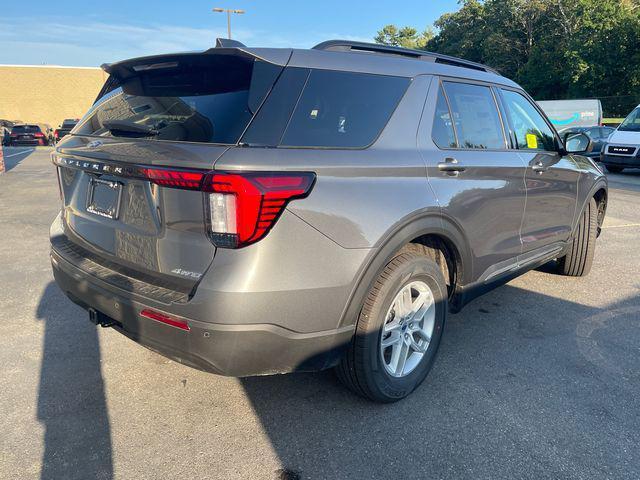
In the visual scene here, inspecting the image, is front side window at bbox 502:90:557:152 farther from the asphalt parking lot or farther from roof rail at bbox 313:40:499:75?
the asphalt parking lot

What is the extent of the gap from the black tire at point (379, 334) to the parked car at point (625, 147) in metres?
14.4

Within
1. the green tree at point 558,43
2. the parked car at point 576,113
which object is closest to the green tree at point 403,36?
the green tree at point 558,43

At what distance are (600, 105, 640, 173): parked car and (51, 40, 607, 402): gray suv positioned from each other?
13.8 m

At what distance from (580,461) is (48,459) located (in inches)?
99.8

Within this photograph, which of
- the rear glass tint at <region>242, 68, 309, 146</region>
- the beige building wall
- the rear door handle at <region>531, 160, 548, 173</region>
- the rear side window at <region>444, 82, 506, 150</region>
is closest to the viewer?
the rear glass tint at <region>242, 68, 309, 146</region>

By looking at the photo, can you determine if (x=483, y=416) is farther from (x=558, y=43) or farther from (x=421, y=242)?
(x=558, y=43)

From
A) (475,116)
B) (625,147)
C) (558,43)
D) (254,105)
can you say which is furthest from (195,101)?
(558,43)

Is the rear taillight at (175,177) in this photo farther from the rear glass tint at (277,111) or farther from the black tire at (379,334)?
the black tire at (379,334)

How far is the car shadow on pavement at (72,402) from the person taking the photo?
7.44ft

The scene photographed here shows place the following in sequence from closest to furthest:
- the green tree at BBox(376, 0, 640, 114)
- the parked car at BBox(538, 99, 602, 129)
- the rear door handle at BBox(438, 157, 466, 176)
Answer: the rear door handle at BBox(438, 157, 466, 176), the parked car at BBox(538, 99, 602, 129), the green tree at BBox(376, 0, 640, 114)

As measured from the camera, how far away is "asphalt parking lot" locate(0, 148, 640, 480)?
90.1 inches

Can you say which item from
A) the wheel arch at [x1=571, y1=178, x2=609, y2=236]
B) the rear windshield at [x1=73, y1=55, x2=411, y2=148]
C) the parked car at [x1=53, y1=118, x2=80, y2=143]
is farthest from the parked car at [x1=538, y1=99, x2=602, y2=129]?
the rear windshield at [x1=73, y1=55, x2=411, y2=148]

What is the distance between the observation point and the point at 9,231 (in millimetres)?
6746

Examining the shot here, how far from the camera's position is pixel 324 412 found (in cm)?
270
